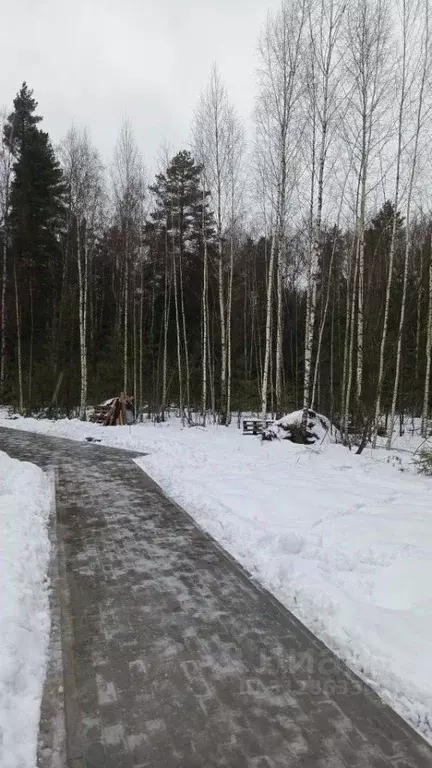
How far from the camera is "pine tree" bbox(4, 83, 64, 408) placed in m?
27.8

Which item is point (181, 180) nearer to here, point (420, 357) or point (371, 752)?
point (420, 357)

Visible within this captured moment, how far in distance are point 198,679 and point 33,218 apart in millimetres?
29815

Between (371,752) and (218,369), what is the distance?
2315 cm

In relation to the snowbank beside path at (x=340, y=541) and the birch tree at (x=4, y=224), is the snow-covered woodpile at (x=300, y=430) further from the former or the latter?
the birch tree at (x=4, y=224)

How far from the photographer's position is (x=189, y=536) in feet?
19.8

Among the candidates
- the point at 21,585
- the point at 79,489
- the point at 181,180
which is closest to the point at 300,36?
the point at 181,180

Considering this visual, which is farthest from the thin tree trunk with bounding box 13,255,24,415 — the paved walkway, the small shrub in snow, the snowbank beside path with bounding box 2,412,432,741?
the paved walkway

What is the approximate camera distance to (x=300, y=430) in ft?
44.1

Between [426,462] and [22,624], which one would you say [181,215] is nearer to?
[426,462]

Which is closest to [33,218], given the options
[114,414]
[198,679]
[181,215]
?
[181,215]

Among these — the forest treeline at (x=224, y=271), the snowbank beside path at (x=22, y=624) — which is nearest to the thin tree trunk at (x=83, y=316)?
the forest treeline at (x=224, y=271)

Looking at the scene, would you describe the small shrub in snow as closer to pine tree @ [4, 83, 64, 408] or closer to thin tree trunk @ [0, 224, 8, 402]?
pine tree @ [4, 83, 64, 408]

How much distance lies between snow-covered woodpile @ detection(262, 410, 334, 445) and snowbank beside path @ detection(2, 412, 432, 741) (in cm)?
204

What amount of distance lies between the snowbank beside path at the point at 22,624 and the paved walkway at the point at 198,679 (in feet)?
0.51
